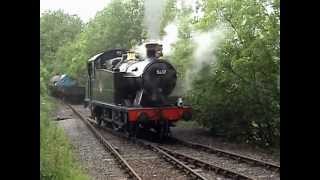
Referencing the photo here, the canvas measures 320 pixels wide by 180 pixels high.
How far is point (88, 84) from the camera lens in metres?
13.7

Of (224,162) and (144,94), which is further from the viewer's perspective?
(144,94)

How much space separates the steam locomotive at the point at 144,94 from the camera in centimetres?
1037

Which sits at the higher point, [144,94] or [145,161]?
[144,94]

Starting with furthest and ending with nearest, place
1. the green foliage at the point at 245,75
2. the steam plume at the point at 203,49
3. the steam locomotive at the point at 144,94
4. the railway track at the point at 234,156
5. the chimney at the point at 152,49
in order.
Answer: the chimney at the point at 152,49
the steam locomotive at the point at 144,94
the steam plume at the point at 203,49
the green foliage at the point at 245,75
the railway track at the point at 234,156

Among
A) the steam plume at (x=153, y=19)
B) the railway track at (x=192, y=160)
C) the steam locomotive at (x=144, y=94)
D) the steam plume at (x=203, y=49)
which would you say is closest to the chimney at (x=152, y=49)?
the steam locomotive at (x=144, y=94)

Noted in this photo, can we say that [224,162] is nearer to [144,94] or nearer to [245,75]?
[245,75]

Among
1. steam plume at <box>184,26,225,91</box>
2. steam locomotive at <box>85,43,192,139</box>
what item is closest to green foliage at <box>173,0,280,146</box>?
steam plume at <box>184,26,225,91</box>

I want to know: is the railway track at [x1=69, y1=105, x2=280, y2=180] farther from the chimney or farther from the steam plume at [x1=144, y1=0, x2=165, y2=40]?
the steam plume at [x1=144, y1=0, x2=165, y2=40]

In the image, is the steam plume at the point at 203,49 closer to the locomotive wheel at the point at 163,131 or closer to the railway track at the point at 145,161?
the locomotive wheel at the point at 163,131

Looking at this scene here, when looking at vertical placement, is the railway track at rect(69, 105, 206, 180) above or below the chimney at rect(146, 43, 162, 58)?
below

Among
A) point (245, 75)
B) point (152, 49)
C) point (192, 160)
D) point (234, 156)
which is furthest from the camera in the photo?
point (152, 49)

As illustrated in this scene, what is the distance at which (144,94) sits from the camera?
34.9 ft

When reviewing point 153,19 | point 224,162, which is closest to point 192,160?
point 224,162

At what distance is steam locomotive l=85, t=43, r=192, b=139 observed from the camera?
408 inches
